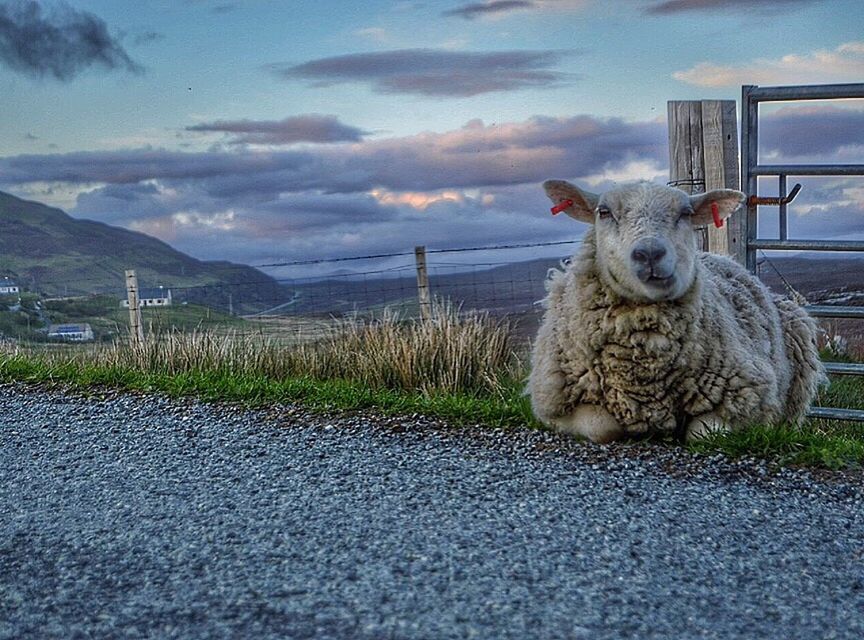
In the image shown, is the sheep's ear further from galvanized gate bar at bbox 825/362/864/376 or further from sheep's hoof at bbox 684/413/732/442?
galvanized gate bar at bbox 825/362/864/376

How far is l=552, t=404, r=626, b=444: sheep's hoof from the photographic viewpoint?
6.63 metres

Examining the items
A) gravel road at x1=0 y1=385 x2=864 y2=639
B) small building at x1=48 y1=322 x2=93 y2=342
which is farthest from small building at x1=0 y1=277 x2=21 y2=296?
gravel road at x1=0 y1=385 x2=864 y2=639

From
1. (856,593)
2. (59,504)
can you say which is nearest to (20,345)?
(59,504)

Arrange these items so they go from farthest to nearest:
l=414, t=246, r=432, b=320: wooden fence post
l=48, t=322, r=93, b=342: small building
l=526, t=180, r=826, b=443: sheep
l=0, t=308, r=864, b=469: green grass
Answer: l=48, t=322, r=93, b=342: small building → l=414, t=246, r=432, b=320: wooden fence post → l=0, t=308, r=864, b=469: green grass → l=526, t=180, r=826, b=443: sheep

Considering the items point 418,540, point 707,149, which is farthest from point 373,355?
point 418,540

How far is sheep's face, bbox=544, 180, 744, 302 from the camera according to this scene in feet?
20.0

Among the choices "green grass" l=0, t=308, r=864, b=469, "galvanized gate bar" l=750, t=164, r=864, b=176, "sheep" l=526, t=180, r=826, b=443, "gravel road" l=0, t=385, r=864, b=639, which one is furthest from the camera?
"green grass" l=0, t=308, r=864, b=469

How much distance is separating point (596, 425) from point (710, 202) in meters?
1.70

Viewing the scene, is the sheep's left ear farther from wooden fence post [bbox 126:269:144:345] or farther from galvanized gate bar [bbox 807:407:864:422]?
wooden fence post [bbox 126:269:144:345]

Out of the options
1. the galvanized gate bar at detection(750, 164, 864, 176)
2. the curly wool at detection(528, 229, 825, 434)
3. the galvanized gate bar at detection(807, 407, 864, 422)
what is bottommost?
the galvanized gate bar at detection(807, 407, 864, 422)

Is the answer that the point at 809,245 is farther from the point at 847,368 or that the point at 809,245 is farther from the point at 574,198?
the point at 574,198

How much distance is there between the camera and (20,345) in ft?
45.6

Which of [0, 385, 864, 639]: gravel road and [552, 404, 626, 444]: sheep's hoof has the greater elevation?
[552, 404, 626, 444]: sheep's hoof

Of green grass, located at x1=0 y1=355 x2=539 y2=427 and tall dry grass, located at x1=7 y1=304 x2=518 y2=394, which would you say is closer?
green grass, located at x1=0 y1=355 x2=539 y2=427
